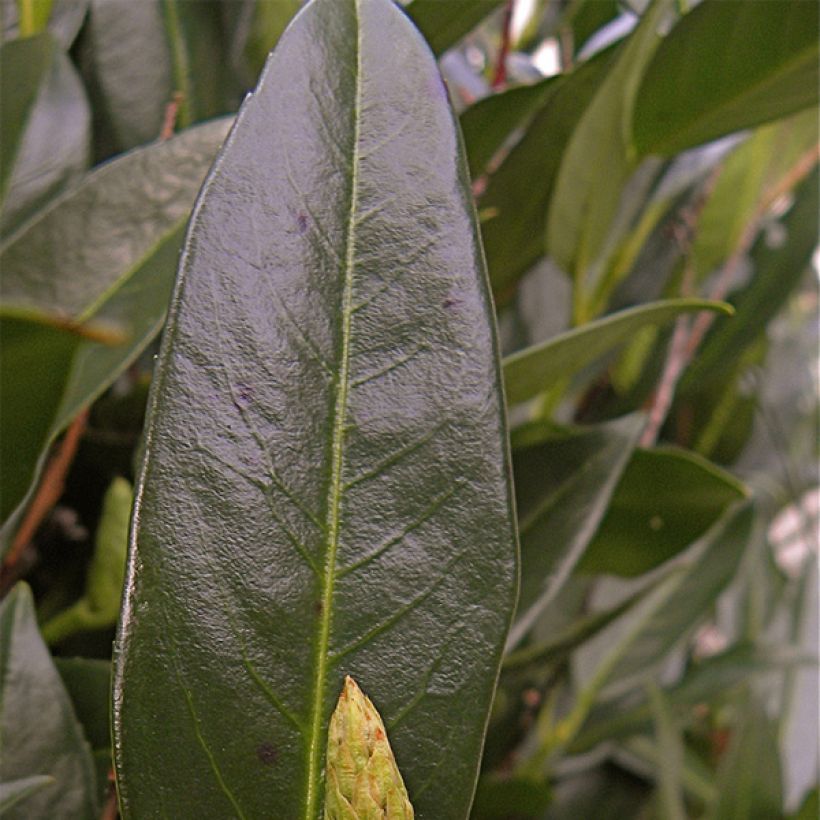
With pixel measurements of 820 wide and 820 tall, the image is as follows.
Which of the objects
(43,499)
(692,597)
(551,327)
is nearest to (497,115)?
(551,327)

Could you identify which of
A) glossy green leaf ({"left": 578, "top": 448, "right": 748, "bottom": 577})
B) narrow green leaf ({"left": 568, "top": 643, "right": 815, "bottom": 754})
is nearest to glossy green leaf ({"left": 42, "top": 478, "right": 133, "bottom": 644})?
glossy green leaf ({"left": 578, "top": 448, "right": 748, "bottom": 577})

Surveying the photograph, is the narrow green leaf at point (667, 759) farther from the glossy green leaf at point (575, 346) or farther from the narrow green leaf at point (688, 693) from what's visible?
the glossy green leaf at point (575, 346)

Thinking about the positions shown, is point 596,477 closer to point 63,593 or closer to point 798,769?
point 63,593

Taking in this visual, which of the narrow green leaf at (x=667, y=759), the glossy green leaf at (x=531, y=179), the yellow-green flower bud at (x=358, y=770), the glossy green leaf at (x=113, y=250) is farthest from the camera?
the narrow green leaf at (x=667, y=759)

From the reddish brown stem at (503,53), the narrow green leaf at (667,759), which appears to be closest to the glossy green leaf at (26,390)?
the reddish brown stem at (503,53)

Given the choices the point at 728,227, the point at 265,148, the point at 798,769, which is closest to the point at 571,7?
the point at 728,227

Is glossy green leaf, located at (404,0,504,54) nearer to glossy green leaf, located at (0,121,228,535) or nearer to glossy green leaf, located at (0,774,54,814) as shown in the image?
glossy green leaf, located at (0,121,228,535)

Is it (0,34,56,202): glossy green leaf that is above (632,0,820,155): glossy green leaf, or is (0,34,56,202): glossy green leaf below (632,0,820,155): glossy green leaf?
below
